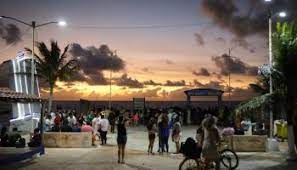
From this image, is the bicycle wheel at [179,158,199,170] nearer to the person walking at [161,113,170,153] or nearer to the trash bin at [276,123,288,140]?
the person walking at [161,113,170,153]

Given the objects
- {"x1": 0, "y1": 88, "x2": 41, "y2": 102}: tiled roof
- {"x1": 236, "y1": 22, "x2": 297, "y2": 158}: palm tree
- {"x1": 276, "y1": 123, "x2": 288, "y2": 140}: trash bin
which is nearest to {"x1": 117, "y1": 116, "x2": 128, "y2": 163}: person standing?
{"x1": 0, "y1": 88, "x2": 41, "y2": 102}: tiled roof

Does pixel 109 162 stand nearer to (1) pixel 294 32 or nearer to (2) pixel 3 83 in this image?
(1) pixel 294 32

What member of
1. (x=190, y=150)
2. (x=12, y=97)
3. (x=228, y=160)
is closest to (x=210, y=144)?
(x=190, y=150)

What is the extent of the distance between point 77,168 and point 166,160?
3.67m

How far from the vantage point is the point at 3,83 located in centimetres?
3997

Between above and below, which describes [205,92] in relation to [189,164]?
above

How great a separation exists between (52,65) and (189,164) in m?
30.2

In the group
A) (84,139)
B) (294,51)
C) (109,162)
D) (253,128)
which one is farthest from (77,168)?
(253,128)

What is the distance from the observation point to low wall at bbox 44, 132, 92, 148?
2378cm

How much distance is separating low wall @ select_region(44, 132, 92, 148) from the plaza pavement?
0.82 m

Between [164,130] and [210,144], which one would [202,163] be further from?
[164,130]

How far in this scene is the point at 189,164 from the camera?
14.8 meters

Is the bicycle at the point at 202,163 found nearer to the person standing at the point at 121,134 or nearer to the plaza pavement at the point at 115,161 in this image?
→ the plaza pavement at the point at 115,161

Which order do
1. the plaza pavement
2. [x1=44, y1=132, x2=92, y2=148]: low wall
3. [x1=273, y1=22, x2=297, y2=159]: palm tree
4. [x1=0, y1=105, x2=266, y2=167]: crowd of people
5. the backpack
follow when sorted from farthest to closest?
1. [x1=44, y1=132, x2=92, y2=148]: low wall
2. [x1=273, y1=22, x2=297, y2=159]: palm tree
3. the plaza pavement
4. the backpack
5. [x1=0, y1=105, x2=266, y2=167]: crowd of people
